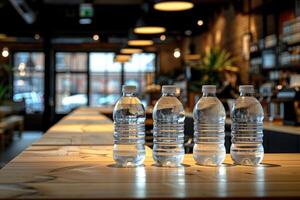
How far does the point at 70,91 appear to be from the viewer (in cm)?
2245

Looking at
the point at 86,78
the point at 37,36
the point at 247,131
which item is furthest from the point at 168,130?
the point at 86,78

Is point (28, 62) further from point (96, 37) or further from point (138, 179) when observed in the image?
point (138, 179)

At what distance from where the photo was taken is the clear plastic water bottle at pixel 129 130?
6.78 feet

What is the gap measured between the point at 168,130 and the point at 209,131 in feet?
0.51

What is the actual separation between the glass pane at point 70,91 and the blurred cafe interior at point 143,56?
40 mm

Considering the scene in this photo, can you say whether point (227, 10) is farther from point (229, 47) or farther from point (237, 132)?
point (237, 132)

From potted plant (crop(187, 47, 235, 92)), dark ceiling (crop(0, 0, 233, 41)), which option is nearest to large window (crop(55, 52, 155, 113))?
dark ceiling (crop(0, 0, 233, 41))

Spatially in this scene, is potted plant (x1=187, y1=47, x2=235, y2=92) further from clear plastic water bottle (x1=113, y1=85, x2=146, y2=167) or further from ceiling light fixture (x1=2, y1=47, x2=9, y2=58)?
ceiling light fixture (x1=2, y1=47, x2=9, y2=58)

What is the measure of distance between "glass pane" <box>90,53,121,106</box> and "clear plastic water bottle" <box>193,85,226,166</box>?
66.7 ft

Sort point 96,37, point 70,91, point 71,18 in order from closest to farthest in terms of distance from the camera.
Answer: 1. point 71,18
2. point 96,37
3. point 70,91

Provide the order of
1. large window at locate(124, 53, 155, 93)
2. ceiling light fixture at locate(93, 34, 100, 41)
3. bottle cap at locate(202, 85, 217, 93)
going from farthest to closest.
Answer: large window at locate(124, 53, 155, 93) → ceiling light fixture at locate(93, 34, 100, 41) → bottle cap at locate(202, 85, 217, 93)

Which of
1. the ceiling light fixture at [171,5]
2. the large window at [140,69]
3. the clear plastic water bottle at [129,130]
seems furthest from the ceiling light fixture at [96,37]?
the clear plastic water bottle at [129,130]

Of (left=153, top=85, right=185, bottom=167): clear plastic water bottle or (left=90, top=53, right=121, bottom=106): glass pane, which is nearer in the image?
(left=153, top=85, right=185, bottom=167): clear plastic water bottle

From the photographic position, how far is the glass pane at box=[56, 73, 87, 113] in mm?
22422
